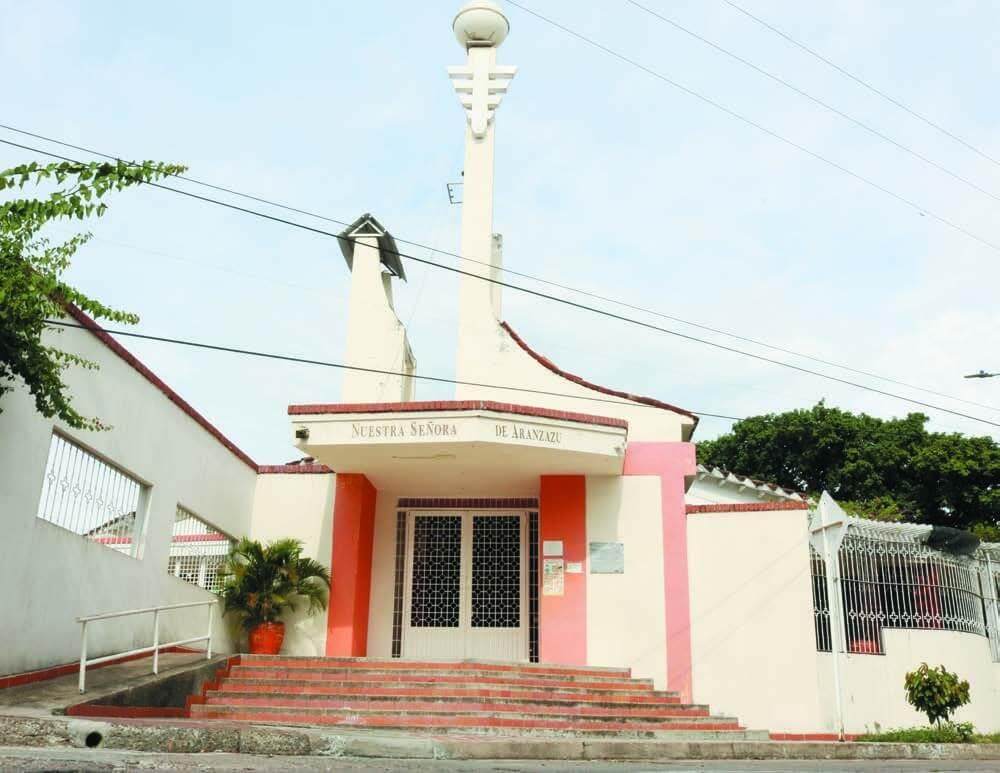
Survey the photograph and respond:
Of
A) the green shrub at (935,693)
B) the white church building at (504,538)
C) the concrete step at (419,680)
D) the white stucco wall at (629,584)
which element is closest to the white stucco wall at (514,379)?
the white church building at (504,538)

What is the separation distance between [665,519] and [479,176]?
6.09 metres

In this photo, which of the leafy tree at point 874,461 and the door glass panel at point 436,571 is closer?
the door glass panel at point 436,571

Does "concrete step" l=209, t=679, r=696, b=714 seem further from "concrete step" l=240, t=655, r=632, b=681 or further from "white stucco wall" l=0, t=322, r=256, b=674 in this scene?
"white stucco wall" l=0, t=322, r=256, b=674

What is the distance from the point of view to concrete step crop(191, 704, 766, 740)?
32.0 feet

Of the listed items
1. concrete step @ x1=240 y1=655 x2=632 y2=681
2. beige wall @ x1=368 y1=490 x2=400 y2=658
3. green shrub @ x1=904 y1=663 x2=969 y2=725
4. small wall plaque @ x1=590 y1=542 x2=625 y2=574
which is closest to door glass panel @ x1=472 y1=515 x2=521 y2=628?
beige wall @ x1=368 y1=490 x2=400 y2=658

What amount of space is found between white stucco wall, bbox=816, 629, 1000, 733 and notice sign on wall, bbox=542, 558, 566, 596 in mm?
3465

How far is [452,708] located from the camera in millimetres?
10273

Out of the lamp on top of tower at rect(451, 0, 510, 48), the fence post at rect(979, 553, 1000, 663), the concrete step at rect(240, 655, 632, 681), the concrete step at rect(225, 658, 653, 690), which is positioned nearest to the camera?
the concrete step at rect(225, 658, 653, 690)

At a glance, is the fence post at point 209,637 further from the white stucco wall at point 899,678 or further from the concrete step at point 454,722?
the white stucco wall at point 899,678

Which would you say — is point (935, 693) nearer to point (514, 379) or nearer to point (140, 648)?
point (514, 379)

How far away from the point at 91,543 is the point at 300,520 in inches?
170

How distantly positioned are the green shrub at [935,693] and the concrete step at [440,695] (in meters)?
2.45

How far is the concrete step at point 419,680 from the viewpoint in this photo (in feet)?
36.0

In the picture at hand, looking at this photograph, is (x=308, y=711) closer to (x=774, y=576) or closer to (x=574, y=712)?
(x=574, y=712)
